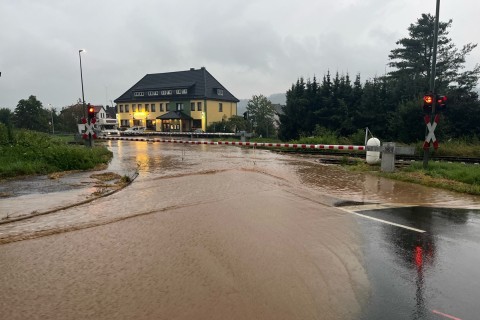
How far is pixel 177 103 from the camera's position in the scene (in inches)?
2469

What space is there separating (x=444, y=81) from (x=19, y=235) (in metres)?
38.2

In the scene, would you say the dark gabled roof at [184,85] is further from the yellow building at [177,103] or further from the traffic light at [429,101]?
the traffic light at [429,101]

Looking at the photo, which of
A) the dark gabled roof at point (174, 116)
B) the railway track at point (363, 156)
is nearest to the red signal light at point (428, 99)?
the railway track at point (363, 156)

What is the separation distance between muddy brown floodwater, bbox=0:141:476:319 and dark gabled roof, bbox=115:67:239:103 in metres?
51.7

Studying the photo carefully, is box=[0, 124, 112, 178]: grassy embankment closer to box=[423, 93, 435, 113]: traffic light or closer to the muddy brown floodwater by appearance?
the muddy brown floodwater

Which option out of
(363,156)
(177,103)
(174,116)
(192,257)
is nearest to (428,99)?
(363,156)

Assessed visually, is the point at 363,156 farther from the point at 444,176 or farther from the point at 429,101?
the point at 444,176

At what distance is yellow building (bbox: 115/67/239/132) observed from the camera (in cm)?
6053

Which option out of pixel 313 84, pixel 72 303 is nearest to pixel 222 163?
pixel 72 303

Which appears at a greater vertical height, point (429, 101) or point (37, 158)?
point (429, 101)

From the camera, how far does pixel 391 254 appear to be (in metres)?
5.68

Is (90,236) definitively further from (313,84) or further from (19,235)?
(313,84)

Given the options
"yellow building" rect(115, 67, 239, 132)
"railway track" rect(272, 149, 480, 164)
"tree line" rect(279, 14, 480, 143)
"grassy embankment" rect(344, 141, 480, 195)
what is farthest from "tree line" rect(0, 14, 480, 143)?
"yellow building" rect(115, 67, 239, 132)

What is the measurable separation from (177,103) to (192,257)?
59205 millimetres
